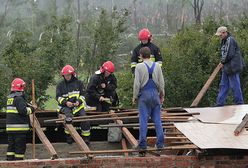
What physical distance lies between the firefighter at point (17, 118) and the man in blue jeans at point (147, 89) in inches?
111

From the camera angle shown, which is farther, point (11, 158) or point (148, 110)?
point (11, 158)

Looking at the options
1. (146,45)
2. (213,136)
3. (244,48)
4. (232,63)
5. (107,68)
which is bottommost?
(213,136)

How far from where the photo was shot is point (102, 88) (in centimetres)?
1268

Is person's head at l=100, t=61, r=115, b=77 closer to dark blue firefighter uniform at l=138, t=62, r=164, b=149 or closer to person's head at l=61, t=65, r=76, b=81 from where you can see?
person's head at l=61, t=65, r=76, b=81

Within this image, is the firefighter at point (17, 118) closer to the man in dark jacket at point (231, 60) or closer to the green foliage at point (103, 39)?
the man in dark jacket at point (231, 60)

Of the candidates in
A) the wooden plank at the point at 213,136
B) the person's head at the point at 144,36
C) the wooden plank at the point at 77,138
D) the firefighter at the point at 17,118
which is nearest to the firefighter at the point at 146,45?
the person's head at the point at 144,36

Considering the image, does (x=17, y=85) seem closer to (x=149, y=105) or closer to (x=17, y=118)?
(x=17, y=118)

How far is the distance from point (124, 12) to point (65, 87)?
420 inches

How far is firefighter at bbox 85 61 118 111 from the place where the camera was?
40.9 ft

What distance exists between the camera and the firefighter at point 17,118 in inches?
427

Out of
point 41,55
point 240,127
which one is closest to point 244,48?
point 41,55

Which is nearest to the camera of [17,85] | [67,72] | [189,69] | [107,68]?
[17,85]

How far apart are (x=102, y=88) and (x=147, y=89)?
389cm

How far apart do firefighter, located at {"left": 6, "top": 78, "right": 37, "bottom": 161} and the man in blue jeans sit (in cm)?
282
